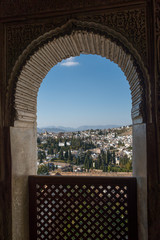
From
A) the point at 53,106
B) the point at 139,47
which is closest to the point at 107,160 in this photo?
the point at 139,47

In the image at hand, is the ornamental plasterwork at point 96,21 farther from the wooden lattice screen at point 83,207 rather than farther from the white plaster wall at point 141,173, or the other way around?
the wooden lattice screen at point 83,207

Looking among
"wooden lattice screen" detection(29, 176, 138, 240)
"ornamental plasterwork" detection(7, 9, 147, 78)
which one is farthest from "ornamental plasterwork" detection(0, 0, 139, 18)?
"wooden lattice screen" detection(29, 176, 138, 240)

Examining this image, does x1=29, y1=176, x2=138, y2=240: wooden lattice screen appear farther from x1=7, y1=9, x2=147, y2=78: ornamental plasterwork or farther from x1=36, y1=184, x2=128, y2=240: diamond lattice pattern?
x1=7, y1=9, x2=147, y2=78: ornamental plasterwork

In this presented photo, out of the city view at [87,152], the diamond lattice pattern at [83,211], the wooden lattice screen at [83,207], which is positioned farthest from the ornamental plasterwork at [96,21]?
the diamond lattice pattern at [83,211]

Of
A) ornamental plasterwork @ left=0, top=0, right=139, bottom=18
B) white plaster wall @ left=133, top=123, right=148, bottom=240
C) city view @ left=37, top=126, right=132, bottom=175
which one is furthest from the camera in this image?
city view @ left=37, top=126, right=132, bottom=175

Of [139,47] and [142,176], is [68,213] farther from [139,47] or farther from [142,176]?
[139,47]
